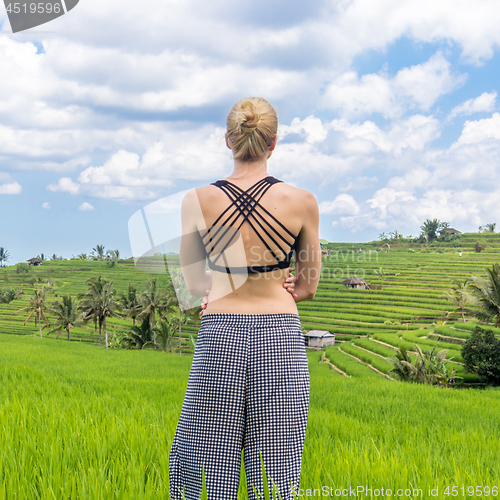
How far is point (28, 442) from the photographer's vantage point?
2.98 meters

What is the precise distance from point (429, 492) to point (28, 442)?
8.95 ft

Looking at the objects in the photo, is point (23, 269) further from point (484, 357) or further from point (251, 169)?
point (251, 169)

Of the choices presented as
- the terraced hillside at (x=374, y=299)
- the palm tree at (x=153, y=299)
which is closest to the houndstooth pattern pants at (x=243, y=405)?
the terraced hillside at (x=374, y=299)

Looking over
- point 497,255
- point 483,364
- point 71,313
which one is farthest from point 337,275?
point 483,364

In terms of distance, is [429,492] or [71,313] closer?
[429,492]

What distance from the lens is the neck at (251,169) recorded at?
1763mm

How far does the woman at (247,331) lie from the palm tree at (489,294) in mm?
31772

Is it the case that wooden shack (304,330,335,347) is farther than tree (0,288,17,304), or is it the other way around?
tree (0,288,17,304)

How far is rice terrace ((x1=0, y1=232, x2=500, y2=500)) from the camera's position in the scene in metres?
2.50

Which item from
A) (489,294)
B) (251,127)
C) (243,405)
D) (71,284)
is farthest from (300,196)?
(71,284)

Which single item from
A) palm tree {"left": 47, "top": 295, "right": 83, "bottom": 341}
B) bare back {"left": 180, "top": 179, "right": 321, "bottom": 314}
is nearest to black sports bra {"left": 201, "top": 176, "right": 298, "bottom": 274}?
bare back {"left": 180, "top": 179, "right": 321, "bottom": 314}

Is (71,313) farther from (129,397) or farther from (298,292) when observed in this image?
(298,292)

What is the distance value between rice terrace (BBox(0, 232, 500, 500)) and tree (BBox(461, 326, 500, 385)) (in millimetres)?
258

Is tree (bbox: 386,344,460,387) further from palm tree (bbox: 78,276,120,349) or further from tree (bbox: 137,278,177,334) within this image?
palm tree (bbox: 78,276,120,349)
